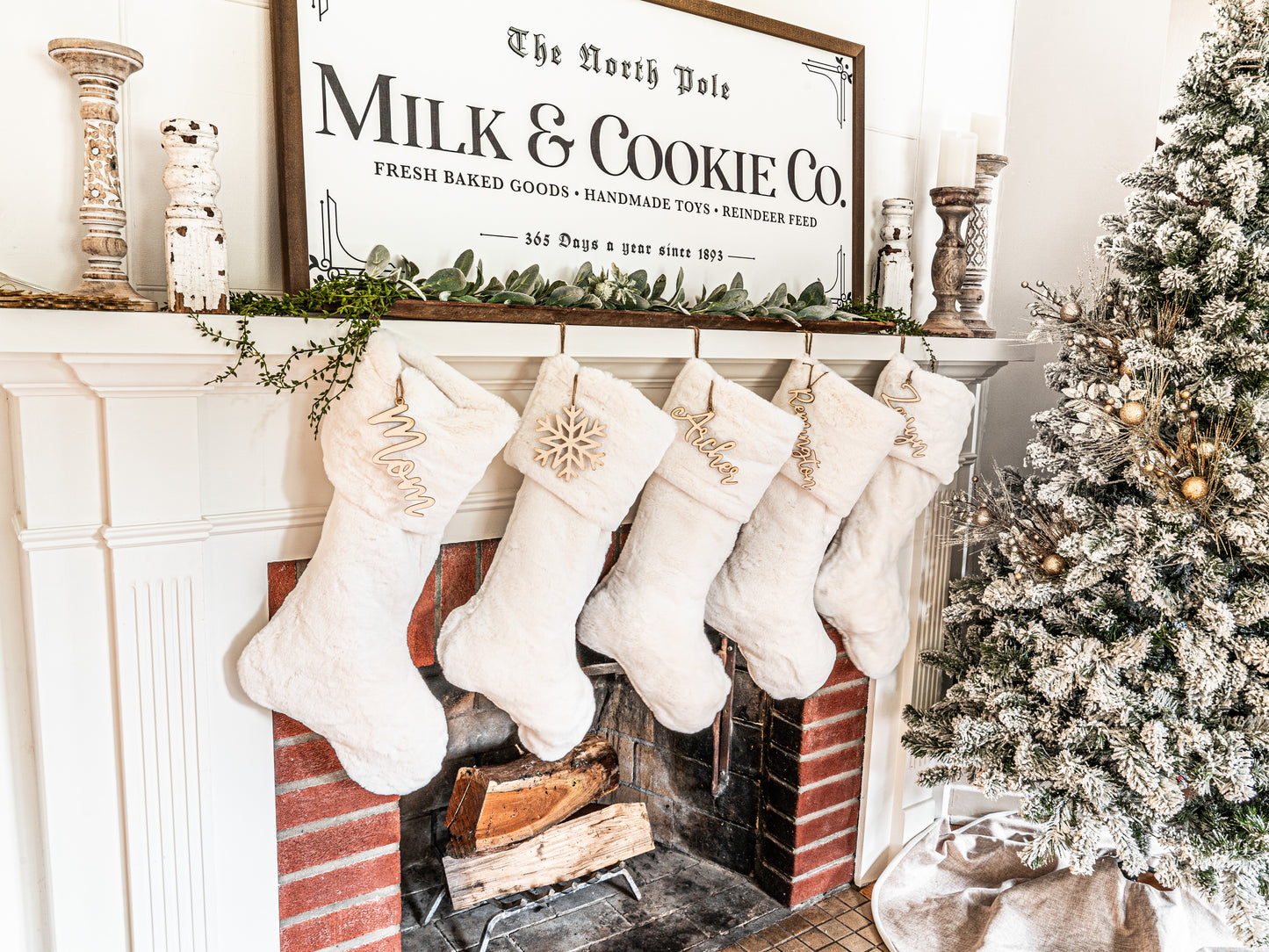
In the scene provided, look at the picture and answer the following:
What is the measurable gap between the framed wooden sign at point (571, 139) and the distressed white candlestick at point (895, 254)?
0.15 feet

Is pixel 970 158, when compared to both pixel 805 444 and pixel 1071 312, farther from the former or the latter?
pixel 805 444

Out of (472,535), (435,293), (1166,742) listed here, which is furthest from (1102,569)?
(435,293)

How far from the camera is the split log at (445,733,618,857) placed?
163 cm

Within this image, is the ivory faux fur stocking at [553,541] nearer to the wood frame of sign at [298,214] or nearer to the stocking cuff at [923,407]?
the wood frame of sign at [298,214]

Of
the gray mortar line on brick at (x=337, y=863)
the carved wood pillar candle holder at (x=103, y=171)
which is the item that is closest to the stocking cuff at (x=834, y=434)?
the gray mortar line on brick at (x=337, y=863)

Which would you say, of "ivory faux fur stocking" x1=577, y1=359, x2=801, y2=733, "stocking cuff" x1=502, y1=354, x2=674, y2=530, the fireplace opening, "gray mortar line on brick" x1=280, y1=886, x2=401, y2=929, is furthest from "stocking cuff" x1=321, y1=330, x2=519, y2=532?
"gray mortar line on brick" x1=280, y1=886, x2=401, y2=929

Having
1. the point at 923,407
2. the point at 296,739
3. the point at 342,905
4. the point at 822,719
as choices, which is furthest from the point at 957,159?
the point at 342,905

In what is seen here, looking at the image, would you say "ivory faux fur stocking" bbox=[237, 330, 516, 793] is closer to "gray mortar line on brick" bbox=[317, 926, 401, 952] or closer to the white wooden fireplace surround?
the white wooden fireplace surround

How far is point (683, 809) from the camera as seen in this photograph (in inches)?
77.7

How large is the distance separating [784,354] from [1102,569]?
628 millimetres

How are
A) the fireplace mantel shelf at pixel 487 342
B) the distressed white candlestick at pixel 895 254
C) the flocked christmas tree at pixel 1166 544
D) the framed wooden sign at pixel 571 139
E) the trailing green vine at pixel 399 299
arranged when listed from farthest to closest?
the distressed white candlestick at pixel 895 254 < the flocked christmas tree at pixel 1166 544 < the framed wooden sign at pixel 571 139 < the trailing green vine at pixel 399 299 < the fireplace mantel shelf at pixel 487 342

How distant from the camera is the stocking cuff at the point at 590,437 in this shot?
1246 millimetres

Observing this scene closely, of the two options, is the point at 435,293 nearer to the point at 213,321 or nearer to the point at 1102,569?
the point at 213,321

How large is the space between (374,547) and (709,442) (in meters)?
0.53
